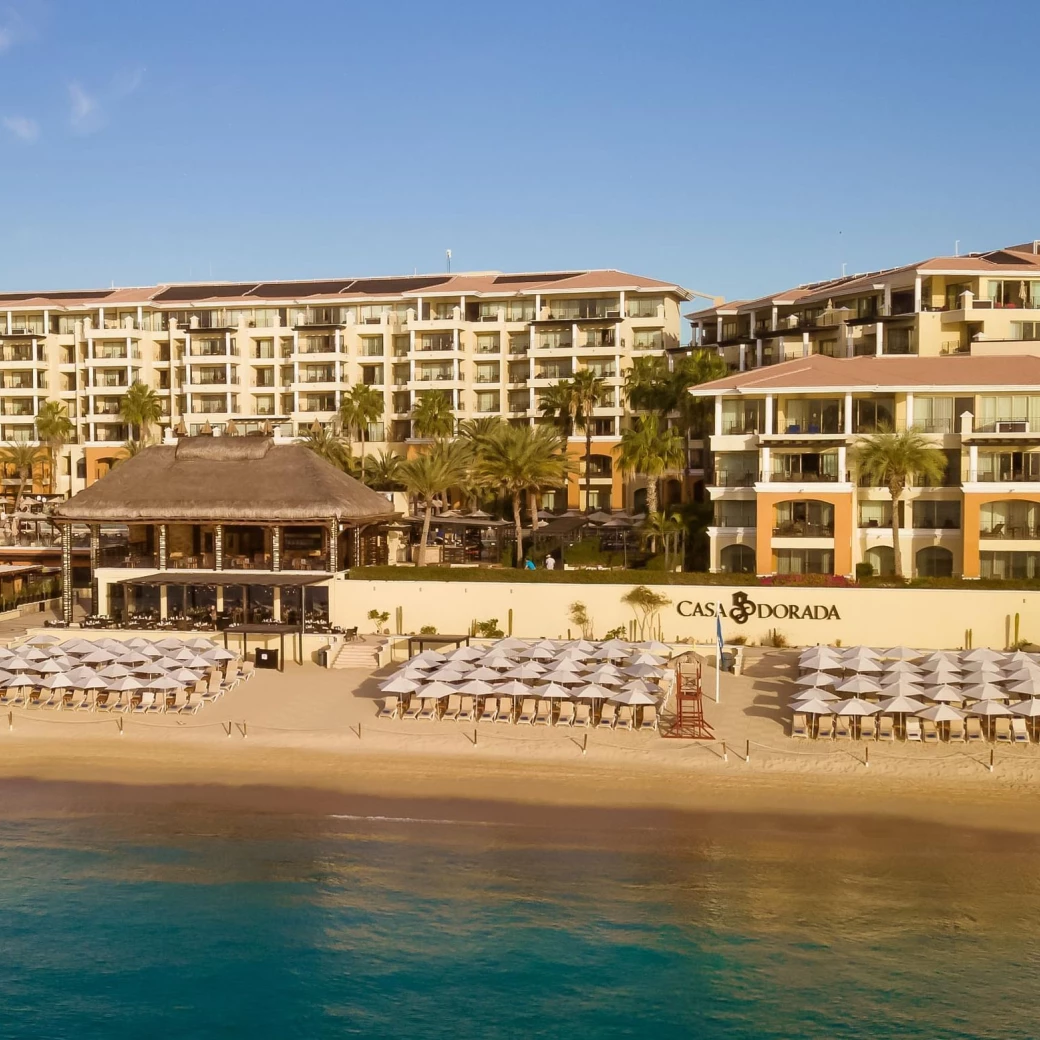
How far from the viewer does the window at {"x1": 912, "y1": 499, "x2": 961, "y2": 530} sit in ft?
168

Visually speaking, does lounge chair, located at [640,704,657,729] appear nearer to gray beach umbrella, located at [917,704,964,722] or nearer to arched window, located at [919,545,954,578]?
gray beach umbrella, located at [917,704,964,722]

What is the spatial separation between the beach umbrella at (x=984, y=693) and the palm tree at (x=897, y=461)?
43.6ft

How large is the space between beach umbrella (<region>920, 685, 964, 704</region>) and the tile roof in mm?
18686

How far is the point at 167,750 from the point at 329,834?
8.52 metres

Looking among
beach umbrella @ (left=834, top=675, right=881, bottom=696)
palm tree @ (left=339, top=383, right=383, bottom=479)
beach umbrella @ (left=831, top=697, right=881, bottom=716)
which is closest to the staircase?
beach umbrella @ (left=834, top=675, right=881, bottom=696)

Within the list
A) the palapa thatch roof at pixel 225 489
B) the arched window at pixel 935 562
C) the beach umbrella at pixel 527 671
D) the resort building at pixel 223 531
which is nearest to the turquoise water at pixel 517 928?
the beach umbrella at pixel 527 671

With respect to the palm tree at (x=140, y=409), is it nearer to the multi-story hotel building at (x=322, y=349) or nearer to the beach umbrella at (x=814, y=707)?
the multi-story hotel building at (x=322, y=349)

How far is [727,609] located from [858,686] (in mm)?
10587

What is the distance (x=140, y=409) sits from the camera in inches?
3442

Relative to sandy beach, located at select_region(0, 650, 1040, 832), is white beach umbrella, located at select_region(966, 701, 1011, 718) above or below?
above

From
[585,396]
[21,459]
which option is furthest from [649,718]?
[21,459]

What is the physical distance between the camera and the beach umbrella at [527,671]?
37844 mm

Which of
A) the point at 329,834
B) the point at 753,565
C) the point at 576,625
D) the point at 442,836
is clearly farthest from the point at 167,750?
the point at 753,565

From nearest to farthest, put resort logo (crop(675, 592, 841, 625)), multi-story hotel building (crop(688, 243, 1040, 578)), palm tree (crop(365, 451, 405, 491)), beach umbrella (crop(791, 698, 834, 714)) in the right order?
beach umbrella (crop(791, 698, 834, 714))
resort logo (crop(675, 592, 841, 625))
multi-story hotel building (crop(688, 243, 1040, 578))
palm tree (crop(365, 451, 405, 491))
